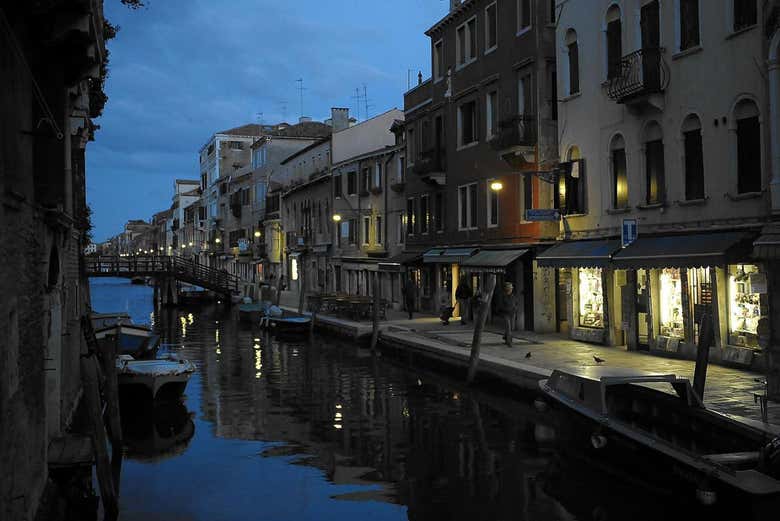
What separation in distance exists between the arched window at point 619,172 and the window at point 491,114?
688cm

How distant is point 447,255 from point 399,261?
481 centimetres

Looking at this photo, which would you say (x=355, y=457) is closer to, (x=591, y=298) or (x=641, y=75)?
(x=591, y=298)

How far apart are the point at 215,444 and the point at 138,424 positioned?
279cm

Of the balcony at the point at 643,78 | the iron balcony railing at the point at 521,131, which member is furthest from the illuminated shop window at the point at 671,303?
the iron balcony railing at the point at 521,131

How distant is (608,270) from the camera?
67.5ft

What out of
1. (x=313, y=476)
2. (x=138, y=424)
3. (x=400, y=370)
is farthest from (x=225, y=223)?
(x=313, y=476)

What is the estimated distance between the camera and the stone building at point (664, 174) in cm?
1595

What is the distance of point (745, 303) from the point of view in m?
16.4

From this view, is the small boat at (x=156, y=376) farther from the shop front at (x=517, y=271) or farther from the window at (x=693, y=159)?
the window at (x=693, y=159)

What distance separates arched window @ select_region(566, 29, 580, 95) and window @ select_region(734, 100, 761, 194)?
6.57 m

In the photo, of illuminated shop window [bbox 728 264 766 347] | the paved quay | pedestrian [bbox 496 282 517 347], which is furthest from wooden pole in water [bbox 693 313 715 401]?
pedestrian [bbox 496 282 517 347]

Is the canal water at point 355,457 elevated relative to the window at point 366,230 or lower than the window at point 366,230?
lower

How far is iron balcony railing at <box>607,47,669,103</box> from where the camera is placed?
1825 cm

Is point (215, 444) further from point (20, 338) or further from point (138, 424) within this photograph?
point (20, 338)
